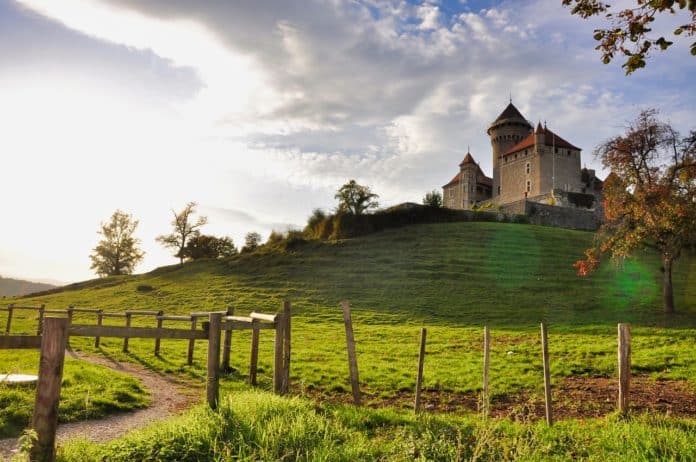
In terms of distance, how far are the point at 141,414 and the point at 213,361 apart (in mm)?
3034

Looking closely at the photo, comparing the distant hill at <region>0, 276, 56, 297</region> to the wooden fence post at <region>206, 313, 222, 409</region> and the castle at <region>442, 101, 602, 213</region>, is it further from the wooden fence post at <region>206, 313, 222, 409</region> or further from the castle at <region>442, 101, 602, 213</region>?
the wooden fence post at <region>206, 313, 222, 409</region>

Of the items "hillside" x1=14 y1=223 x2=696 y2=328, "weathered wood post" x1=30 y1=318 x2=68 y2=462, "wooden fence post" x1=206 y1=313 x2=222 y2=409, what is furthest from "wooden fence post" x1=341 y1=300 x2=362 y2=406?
"hillside" x1=14 y1=223 x2=696 y2=328

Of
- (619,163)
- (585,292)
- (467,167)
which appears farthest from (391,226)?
(467,167)

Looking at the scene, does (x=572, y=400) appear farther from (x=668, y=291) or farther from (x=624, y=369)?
(x=668, y=291)

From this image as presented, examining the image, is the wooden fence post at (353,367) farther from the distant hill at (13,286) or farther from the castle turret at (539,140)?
the distant hill at (13,286)

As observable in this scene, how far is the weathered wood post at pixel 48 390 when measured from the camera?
521 cm

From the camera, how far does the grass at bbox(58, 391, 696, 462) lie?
5906mm

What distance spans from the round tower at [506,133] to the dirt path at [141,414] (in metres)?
82.7

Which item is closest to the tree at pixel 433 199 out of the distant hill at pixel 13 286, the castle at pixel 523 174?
the castle at pixel 523 174

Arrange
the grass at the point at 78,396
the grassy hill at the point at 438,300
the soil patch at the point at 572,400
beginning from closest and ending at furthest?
the grass at the point at 78,396
the soil patch at the point at 572,400
the grassy hill at the point at 438,300

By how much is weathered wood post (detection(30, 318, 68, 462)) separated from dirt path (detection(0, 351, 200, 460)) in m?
0.38

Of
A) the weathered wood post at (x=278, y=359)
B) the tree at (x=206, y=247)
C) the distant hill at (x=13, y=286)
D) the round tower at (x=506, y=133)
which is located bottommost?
the distant hill at (x=13, y=286)

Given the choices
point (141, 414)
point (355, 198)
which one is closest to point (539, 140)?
point (355, 198)

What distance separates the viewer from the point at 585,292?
3158cm
